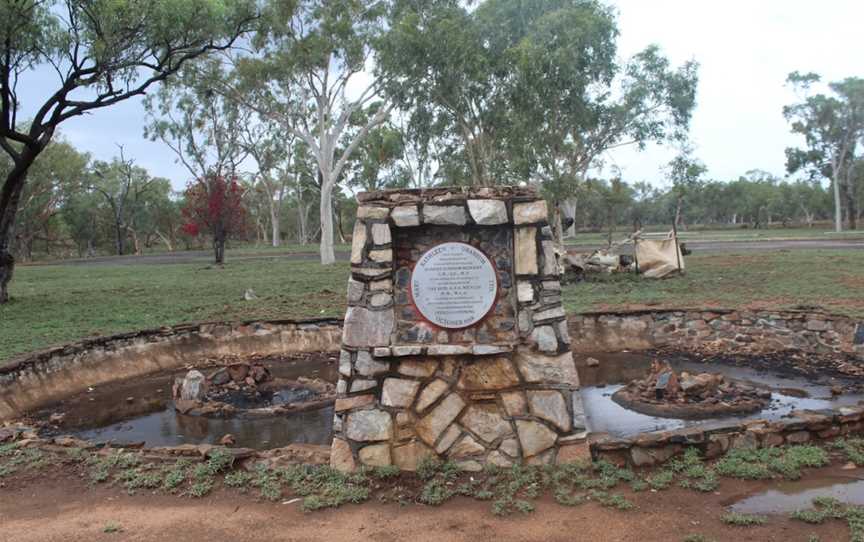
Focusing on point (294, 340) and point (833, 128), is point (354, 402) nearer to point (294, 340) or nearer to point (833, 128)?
point (294, 340)

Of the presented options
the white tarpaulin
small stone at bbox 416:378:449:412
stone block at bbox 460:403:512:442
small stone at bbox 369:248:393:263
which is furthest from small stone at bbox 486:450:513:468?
the white tarpaulin

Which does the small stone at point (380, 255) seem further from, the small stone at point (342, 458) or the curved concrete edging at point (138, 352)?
the curved concrete edging at point (138, 352)

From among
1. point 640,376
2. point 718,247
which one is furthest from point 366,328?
point 718,247

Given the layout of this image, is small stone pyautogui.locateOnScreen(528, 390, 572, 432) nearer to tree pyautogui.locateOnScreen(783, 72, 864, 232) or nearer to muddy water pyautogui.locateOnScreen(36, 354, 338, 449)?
muddy water pyautogui.locateOnScreen(36, 354, 338, 449)

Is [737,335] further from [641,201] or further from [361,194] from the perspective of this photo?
[641,201]

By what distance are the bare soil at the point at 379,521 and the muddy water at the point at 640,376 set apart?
187 cm

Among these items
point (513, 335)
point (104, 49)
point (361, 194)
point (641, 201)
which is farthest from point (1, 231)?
point (641, 201)

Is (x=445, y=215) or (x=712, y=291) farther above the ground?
(x=445, y=215)

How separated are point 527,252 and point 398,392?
1434mm

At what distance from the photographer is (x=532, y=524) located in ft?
12.5

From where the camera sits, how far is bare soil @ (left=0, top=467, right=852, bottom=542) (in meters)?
3.65

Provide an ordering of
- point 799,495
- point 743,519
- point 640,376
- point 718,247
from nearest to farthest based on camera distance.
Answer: point 743,519
point 799,495
point 640,376
point 718,247

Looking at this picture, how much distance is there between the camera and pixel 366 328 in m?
4.66

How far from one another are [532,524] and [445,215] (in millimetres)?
2234
